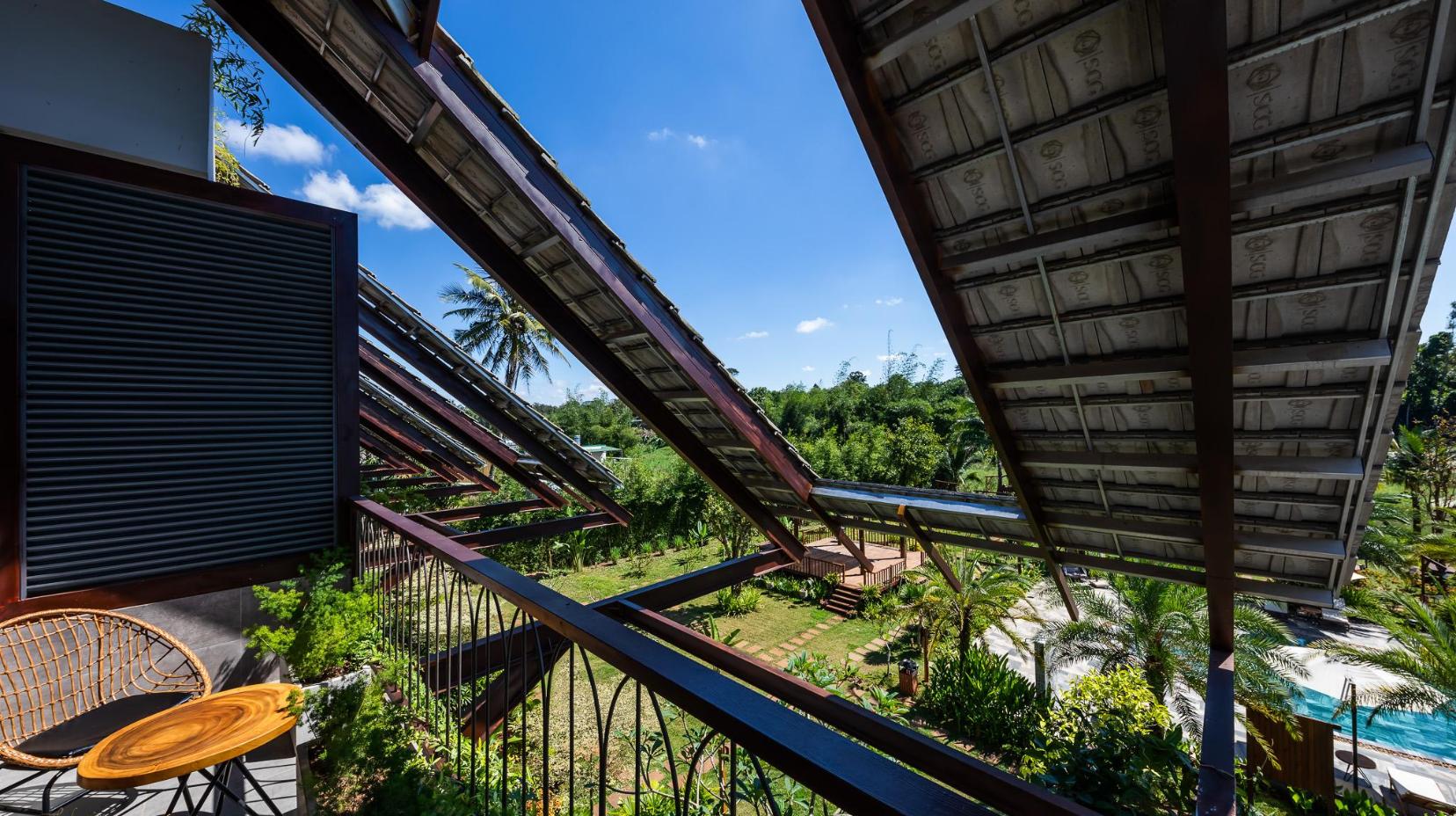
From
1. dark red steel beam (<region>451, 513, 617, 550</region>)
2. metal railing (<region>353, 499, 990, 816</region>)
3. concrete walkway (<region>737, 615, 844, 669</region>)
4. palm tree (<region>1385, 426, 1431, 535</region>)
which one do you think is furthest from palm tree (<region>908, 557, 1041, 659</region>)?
palm tree (<region>1385, 426, 1431, 535</region>)

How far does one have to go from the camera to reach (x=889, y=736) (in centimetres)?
151

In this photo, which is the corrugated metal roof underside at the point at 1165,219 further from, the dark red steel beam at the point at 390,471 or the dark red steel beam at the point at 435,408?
the dark red steel beam at the point at 390,471

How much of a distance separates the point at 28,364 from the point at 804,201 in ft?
41.7

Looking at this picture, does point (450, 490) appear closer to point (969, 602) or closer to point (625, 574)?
point (625, 574)

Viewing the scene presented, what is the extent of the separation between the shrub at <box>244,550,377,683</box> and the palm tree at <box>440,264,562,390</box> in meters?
18.6

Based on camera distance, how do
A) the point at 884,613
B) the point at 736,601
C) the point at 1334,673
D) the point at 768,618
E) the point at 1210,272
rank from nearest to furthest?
the point at 1210,272 < the point at 1334,673 < the point at 884,613 < the point at 768,618 < the point at 736,601

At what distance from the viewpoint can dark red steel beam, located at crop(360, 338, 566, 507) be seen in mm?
6277

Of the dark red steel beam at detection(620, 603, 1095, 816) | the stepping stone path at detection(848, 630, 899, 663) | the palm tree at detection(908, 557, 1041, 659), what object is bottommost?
the stepping stone path at detection(848, 630, 899, 663)

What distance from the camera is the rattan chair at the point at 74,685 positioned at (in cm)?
189

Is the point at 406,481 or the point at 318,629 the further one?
the point at 406,481

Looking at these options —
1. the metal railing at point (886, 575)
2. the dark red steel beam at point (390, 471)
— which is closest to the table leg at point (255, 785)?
the metal railing at point (886, 575)

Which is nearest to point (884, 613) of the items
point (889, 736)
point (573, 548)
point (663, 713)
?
point (573, 548)

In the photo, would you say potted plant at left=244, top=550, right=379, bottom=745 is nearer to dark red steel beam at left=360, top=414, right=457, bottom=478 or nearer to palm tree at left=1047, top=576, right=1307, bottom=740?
dark red steel beam at left=360, top=414, right=457, bottom=478

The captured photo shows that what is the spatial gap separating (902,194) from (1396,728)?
46.9 ft
